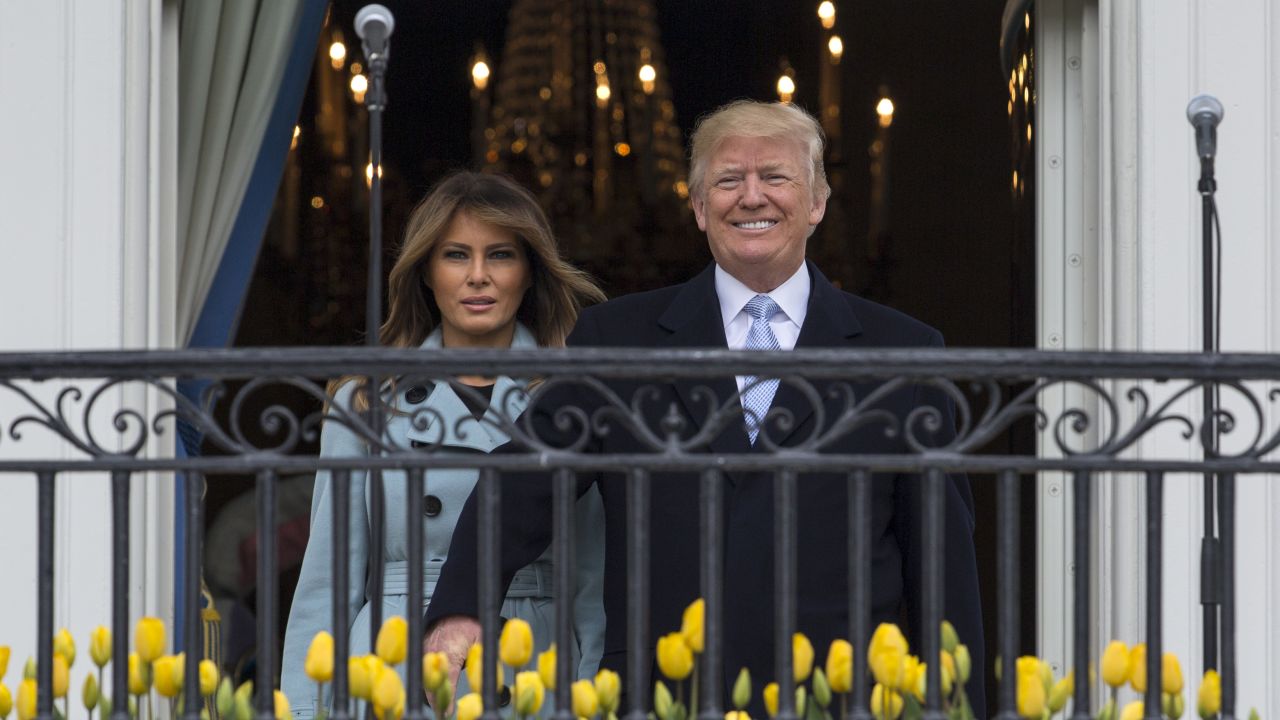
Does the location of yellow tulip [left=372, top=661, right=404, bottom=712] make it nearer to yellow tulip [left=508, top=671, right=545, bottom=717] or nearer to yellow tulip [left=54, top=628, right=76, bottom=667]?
yellow tulip [left=508, top=671, right=545, bottom=717]

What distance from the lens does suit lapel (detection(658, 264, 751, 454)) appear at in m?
3.69

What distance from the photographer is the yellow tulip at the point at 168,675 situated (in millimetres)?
2926

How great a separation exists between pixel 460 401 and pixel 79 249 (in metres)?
0.96

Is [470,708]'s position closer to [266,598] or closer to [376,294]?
[266,598]

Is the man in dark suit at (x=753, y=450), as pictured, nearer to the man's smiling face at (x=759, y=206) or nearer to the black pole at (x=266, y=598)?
the man's smiling face at (x=759, y=206)

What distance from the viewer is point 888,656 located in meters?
2.83

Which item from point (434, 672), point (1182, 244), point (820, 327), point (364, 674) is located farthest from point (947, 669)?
point (1182, 244)

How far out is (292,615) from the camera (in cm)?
410

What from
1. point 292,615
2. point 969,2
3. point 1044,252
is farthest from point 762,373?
point 969,2

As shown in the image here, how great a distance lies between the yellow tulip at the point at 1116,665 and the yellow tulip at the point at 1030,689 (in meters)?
0.12

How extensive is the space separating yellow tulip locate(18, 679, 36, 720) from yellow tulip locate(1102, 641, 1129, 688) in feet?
5.49

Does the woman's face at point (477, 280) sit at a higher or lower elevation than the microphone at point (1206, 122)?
lower

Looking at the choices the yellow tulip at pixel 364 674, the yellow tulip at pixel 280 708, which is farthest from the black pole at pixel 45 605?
the yellow tulip at pixel 364 674

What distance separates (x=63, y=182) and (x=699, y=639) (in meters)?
2.22
